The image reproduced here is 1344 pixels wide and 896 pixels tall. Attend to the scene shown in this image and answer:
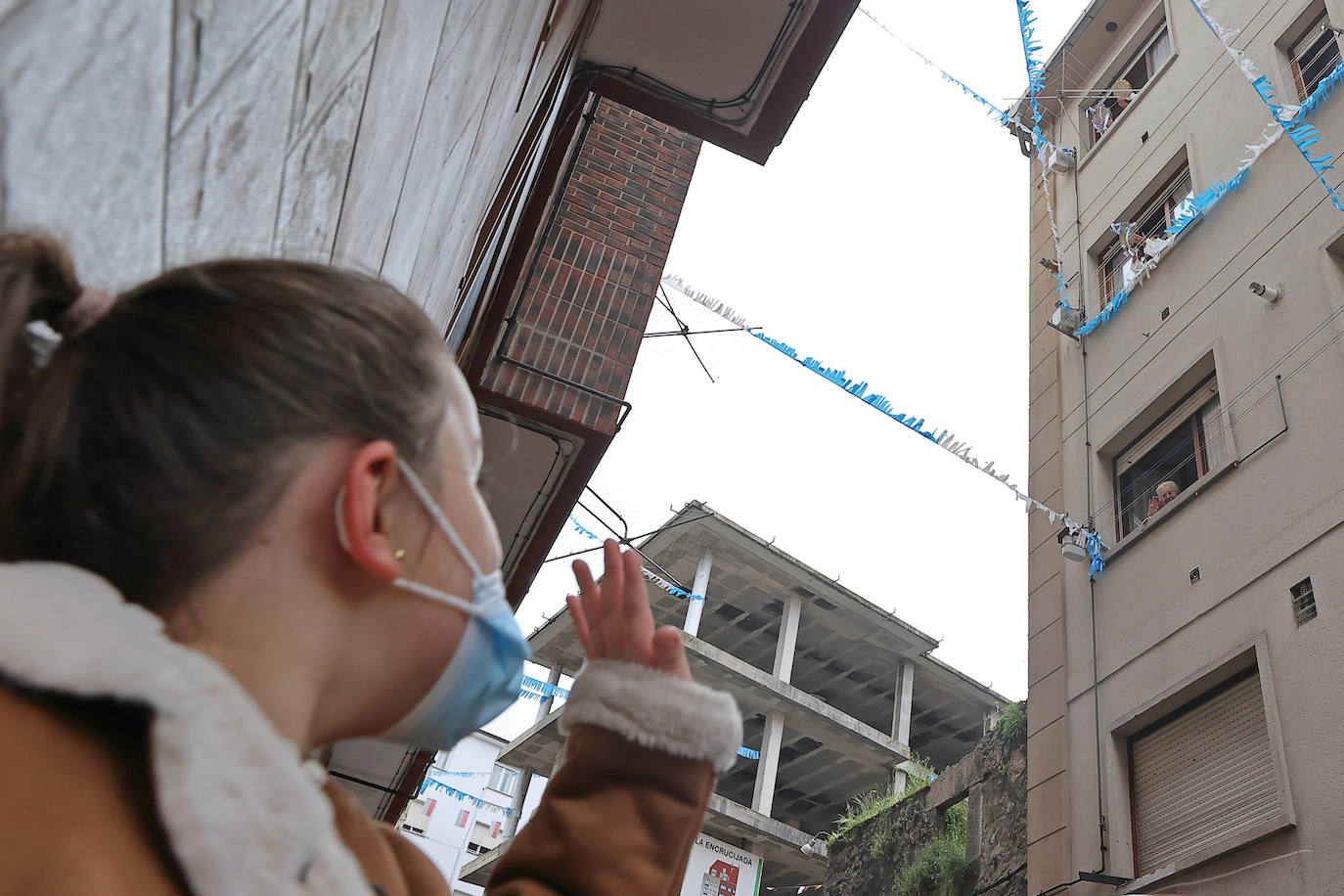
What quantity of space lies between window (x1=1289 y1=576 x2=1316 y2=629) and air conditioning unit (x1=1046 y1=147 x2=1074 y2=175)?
8.46m

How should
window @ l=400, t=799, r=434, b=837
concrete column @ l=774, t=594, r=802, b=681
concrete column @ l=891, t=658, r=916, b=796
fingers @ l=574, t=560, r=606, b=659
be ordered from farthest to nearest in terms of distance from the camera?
window @ l=400, t=799, r=434, b=837 < concrete column @ l=891, t=658, r=916, b=796 < concrete column @ l=774, t=594, r=802, b=681 < fingers @ l=574, t=560, r=606, b=659

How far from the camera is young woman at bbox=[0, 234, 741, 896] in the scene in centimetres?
77

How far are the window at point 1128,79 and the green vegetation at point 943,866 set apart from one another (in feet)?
31.2

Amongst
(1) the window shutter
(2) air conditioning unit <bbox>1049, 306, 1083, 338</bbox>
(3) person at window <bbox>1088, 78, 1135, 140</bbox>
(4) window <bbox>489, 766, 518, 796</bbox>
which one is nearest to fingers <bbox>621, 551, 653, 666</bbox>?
(1) the window shutter

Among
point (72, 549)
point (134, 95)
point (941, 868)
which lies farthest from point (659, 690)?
point (941, 868)

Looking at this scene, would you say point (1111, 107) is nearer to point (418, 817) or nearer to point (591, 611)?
point (591, 611)

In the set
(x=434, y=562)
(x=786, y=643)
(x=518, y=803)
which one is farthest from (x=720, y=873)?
(x=434, y=562)

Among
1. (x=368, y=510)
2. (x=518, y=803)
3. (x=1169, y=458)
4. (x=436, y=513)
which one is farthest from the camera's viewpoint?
(x=518, y=803)

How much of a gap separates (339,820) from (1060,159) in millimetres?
15032

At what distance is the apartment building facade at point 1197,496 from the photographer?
7.29 metres

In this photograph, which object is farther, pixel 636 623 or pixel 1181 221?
pixel 1181 221

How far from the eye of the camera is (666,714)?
59.1 inches

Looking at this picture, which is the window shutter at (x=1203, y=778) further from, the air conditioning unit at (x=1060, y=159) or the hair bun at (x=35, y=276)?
the air conditioning unit at (x=1060, y=159)

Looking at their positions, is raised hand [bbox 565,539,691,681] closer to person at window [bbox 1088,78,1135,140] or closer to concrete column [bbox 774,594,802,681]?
person at window [bbox 1088,78,1135,140]
